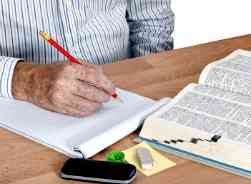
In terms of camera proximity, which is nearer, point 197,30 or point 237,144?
point 237,144

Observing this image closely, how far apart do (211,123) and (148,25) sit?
2.55 feet

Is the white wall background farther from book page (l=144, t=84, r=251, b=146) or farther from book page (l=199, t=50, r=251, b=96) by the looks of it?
book page (l=144, t=84, r=251, b=146)

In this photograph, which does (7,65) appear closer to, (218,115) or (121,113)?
(121,113)

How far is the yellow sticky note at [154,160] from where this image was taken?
3.10ft

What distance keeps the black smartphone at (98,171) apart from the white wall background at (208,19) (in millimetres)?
1934

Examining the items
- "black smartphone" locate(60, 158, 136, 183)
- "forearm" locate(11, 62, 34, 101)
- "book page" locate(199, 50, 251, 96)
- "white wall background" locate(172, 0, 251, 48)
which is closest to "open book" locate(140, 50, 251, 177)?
"book page" locate(199, 50, 251, 96)

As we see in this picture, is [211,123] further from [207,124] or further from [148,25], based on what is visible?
[148,25]

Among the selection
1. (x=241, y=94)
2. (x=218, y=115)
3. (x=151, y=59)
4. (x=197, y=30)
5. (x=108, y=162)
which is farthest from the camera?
(x=197, y=30)

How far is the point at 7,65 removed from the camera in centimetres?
125

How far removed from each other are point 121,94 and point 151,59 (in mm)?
246

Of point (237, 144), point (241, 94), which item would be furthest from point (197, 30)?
point (237, 144)

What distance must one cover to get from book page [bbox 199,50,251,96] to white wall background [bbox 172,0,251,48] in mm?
1475

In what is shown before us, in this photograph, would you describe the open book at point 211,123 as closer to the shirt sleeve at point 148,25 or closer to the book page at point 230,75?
the book page at point 230,75

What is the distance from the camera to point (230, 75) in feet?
4.06
